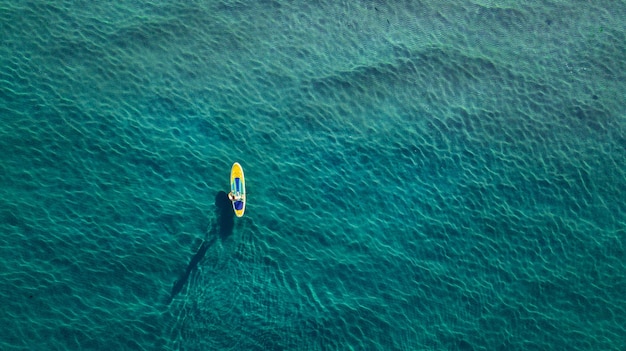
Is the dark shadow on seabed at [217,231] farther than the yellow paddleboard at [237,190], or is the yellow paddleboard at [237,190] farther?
the yellow paddleboard at [237,190]

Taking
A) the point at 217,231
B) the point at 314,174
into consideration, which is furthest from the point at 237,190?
the point at 314,174

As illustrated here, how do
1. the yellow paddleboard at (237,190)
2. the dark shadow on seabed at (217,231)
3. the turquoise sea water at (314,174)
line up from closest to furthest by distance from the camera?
the turquoise sea water at (314,174) → the dark shadow on seabed at (217,231) → the yellow paddleboard at (237,190)

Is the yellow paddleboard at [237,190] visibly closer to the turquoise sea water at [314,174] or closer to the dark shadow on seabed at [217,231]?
the dark shadow on seabed at [217,231]

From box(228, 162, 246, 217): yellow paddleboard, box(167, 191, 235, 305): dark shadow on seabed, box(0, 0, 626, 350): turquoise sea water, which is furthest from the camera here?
box(228, 162, 246, 217): yellow paddleboard

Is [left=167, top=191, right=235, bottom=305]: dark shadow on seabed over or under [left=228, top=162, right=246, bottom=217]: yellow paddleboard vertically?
under

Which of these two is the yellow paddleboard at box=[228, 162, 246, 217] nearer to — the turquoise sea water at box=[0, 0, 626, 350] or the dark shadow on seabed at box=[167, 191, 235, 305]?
the dark shadow on seabed at box=[167, 191, 235, 305]

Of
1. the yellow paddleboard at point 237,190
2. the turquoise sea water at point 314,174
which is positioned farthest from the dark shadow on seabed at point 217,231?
the yellow paddleboard at point 237,190

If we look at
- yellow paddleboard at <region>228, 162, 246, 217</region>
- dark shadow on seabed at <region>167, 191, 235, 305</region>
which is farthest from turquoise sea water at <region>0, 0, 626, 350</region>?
yellow paddleboard at <region>228, 162, 246, 217</region>

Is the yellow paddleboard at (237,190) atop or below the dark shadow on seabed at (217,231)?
atop
